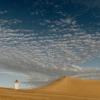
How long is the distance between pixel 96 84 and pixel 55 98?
83.0ft

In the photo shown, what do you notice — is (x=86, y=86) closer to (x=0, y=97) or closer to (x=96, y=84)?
(x=96, y=84)

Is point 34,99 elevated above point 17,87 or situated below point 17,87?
below

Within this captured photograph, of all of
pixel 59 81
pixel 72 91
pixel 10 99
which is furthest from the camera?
pixel 59 81

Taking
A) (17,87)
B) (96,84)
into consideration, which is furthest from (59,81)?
(17,87)

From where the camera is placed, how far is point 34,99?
112 ft

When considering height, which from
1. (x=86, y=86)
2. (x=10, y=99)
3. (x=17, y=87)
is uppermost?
(x=86, y=86)

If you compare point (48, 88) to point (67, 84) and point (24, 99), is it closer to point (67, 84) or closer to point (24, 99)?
point (67, 84)

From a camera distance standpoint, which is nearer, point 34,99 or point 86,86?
point 34,99

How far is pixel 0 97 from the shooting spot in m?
32.8

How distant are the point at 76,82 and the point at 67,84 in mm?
2076

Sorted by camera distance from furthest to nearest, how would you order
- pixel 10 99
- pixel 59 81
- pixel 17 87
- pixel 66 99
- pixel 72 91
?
pixel 59 81
pixel 72 91
pixel 17 87
pixel 66 99
pixel 10 99

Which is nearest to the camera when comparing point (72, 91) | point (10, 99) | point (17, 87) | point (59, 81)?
point (10, 99)

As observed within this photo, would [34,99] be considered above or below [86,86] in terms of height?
below

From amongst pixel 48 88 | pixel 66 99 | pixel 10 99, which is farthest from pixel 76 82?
pixel 10 99
